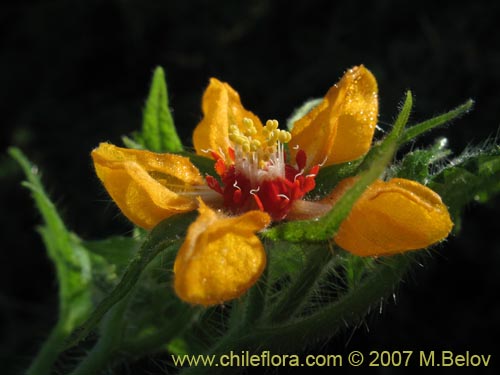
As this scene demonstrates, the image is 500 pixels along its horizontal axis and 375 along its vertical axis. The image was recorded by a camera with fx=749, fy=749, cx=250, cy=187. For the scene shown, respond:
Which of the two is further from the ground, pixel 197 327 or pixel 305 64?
pixel 305 64

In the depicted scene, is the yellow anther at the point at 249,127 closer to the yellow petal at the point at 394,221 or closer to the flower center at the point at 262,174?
the flower center at the point at 262,174

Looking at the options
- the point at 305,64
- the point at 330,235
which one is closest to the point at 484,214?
the point at 305,64

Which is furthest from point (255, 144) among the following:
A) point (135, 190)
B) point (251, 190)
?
point (135, 190)

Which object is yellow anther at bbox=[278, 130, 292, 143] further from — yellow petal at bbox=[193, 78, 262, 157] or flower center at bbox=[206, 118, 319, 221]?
yellow petal at bbox=[193, 78, 262, 157]

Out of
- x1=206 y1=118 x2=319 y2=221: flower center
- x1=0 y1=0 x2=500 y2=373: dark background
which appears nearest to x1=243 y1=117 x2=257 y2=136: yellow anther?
x1=206 y1=118 x2=319 y2=221: flower center

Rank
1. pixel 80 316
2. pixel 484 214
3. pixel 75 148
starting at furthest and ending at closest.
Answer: pixel 75 148 → pixel 484 214 → pixel 80 316

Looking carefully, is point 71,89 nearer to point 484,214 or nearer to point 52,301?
point 52,301

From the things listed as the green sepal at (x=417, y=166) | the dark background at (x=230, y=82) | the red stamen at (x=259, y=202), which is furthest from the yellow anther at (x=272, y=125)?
the dark background at (x=230, y=82)
